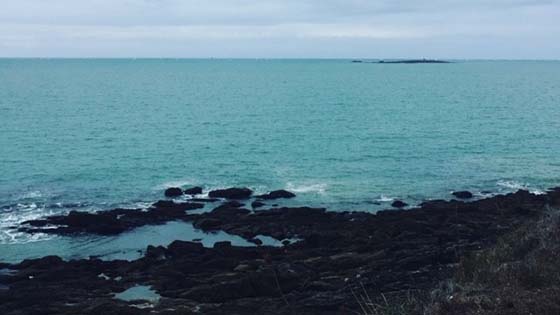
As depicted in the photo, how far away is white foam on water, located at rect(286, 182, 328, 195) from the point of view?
4147 centimetres

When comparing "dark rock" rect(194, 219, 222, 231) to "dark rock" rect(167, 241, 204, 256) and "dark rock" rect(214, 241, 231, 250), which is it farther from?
"dark rock" rect(214, 241, 231, 250)

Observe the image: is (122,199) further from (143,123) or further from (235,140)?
(143,123)

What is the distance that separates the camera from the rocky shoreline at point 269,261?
21688 millimetres

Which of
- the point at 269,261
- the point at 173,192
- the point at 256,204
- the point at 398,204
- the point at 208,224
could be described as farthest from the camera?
the point at 173,192

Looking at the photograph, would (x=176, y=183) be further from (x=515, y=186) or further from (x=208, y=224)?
(x=515, y=186)

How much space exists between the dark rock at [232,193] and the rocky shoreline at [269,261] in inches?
78.2

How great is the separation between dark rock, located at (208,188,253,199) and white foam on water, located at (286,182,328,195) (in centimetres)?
357

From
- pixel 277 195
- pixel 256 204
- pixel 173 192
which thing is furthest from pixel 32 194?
pixel 277 195

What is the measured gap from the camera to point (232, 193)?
39438 mm

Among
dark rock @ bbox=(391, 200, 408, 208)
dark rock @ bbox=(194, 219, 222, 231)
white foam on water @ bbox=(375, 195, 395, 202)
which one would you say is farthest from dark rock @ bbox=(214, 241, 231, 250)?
white foam on water @ bbox=(375, 195, 395, 202)

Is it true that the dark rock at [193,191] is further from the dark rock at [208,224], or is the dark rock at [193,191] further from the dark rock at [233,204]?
the dark rock at [208,224]

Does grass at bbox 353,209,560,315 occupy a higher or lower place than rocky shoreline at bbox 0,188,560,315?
higher

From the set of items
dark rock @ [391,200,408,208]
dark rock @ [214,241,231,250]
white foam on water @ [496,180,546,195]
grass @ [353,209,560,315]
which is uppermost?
grass @ [353,209,560,315]

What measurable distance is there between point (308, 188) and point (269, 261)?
641 inches
